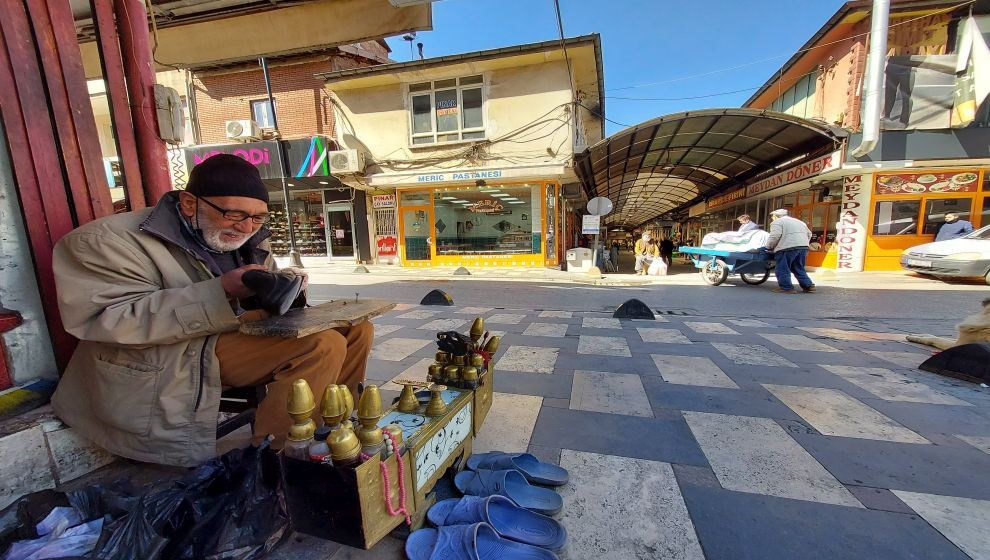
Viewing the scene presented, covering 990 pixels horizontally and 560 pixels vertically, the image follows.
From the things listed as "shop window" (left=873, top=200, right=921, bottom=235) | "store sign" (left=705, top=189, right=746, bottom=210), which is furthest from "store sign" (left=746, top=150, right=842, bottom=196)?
"shop window" (left=873, top=200, right=921, bottom=235)

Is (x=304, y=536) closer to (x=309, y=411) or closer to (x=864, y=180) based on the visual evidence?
(x=309, y=411)

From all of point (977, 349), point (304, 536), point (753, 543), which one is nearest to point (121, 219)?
point (304, 536)

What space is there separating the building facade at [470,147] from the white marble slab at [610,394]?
8.59 meters

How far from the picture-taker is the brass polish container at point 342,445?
42.1 inches

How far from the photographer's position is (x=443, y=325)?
4715 millimetres

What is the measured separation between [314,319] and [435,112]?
11.5 m

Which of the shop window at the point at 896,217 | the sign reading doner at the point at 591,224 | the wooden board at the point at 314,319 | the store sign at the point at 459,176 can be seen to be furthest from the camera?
the store sign at the point at 459,176

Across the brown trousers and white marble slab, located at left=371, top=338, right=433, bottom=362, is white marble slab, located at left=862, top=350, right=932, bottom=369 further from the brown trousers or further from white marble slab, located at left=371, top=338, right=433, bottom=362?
the brown trousers

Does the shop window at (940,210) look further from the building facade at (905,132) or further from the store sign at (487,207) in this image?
the store sign at (487,207)

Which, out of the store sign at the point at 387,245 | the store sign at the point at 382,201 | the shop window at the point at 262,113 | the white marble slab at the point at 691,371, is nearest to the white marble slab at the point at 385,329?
the white marble slab at the point at 691,371

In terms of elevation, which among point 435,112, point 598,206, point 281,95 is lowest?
point 598,206

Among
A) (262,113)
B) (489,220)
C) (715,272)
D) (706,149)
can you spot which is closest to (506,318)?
(715,272)

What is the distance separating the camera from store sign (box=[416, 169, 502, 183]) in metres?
11.1

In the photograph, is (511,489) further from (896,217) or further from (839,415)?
(896,217)
